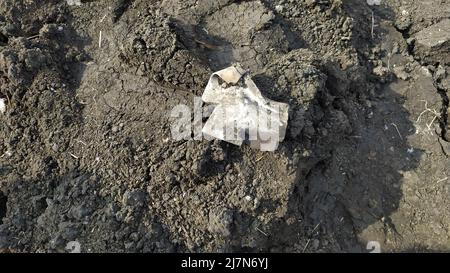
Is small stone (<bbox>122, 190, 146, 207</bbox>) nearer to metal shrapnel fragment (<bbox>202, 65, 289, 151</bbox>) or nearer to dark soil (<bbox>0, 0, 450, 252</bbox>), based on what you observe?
dark soil (<bbox>0, 0, 450, 252</bbox>)

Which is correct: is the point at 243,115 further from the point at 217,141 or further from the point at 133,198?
the point at 133,198

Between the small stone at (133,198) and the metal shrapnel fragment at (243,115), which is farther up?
the metal shrapnel fragment at (243,115)

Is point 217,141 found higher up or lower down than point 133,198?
higher up

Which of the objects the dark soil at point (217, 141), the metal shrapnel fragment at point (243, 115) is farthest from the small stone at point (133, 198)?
the metal shrapnel fragment at point (243, 115)

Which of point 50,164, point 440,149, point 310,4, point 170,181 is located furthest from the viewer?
point 310,4

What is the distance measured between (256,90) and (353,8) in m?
1.35

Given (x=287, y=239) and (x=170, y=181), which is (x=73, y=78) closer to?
(x=170, y=181)

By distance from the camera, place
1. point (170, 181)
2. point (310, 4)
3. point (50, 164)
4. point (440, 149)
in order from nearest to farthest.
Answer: point (170, 181)
point (50, 164)
point (440, 149)
point (310, 4)

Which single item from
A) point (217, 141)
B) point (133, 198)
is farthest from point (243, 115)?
point (133, 198)

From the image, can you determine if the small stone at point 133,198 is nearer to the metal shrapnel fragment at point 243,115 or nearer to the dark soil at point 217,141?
the dark soil at point 217,141

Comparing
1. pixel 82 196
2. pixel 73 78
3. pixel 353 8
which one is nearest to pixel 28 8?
pixel 73 78

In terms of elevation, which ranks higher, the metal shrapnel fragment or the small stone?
the metal shrapnel fragment

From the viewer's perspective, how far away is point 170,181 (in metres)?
2.68

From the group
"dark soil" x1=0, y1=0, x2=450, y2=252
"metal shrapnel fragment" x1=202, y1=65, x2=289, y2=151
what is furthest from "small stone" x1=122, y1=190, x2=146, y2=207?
"metal shrapnel fragment" x1=202, y1=65, x2=289, y2=151
